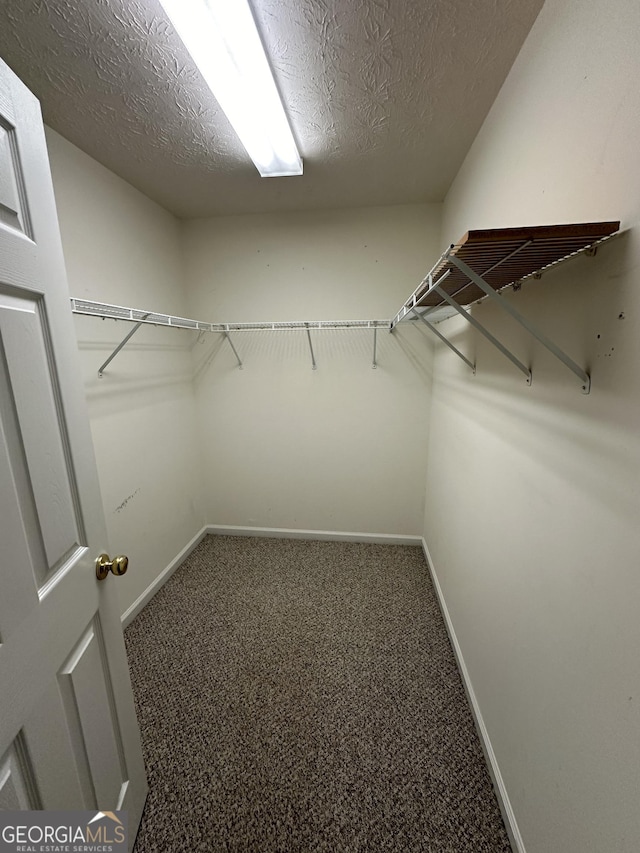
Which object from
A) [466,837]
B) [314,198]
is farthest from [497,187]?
[466,837]

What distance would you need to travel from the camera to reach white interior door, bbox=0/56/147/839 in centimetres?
65

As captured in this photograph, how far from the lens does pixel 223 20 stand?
3.02ft

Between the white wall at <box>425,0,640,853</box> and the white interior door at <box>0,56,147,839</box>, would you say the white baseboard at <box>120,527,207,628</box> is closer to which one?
the white interior door at <box>0,56,147,839</box>

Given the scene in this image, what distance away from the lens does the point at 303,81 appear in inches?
46.5

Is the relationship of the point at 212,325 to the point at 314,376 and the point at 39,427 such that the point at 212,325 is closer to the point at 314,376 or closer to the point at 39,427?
the point at 314,376

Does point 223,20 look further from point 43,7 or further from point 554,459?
point 554,459

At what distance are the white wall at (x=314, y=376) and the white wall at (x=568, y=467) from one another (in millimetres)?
1000

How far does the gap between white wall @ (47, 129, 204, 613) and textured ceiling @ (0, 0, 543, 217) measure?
0.68ft

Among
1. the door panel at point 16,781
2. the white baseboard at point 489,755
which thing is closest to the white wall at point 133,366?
the door panel at point 16,781

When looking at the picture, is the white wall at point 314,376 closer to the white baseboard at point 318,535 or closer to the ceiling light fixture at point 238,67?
the white baseboard at point 318,535

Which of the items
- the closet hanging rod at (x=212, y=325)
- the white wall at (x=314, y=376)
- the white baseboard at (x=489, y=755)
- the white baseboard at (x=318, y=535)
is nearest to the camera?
the white baseboard at (x=489, y=755)

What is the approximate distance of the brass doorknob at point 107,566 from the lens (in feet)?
3.06

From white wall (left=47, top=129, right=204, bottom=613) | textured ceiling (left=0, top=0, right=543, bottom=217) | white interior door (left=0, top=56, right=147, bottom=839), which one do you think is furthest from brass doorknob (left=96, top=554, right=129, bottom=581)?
textured ceiling (left=0, top=0, right=543, bottom=217)

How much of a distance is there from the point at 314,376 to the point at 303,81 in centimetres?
161
